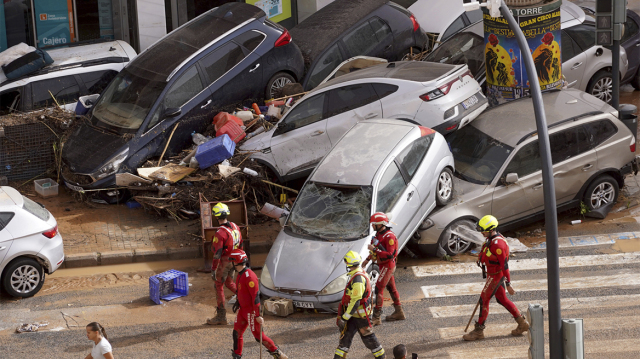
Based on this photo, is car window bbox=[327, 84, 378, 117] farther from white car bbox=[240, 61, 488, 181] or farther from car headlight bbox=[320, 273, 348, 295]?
car headlight bbox=[320, 273, 348, 295]

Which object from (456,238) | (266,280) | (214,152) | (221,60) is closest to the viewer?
(266,280)

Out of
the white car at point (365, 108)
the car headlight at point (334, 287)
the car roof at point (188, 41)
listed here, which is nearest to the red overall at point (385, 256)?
the car headlight at point (334, 287)

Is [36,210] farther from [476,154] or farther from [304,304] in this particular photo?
[476,154]

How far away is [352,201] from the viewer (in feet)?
39.1

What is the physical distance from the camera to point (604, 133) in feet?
45.5

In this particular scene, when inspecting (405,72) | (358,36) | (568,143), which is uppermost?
(358,36)

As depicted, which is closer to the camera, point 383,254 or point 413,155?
point 383,254

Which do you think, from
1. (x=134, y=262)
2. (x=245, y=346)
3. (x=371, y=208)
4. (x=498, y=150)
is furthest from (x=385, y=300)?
(x=134, y=262)

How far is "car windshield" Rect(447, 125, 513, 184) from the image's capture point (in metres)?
13.2

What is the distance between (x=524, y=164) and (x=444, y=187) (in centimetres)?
140

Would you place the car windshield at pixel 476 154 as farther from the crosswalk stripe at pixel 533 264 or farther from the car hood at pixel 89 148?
the car hood at pixel 89 148

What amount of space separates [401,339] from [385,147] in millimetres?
3180

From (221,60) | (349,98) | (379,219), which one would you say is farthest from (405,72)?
(379,219)

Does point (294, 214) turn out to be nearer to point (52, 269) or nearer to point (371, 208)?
point (371, 208)
